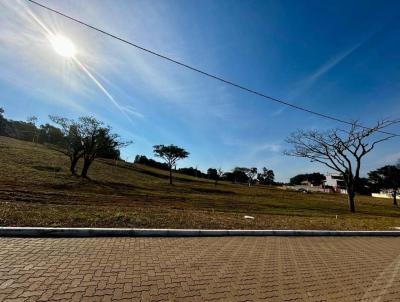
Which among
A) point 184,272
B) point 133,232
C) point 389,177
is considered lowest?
point 184,272

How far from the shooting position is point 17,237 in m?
6.53

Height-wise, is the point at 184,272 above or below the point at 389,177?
below

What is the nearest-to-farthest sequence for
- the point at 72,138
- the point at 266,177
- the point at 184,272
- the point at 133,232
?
the point at 184,272 < the point at 133,232 < the point at 72,138 < the point at 266,177

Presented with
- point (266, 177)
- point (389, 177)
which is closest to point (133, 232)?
point (389, 177)

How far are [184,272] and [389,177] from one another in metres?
52.9

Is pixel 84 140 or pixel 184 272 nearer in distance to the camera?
pixel 184 272

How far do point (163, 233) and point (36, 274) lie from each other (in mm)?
4042

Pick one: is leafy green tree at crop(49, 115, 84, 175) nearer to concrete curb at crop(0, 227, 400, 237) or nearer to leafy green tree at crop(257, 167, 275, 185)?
concrete curb at crop(0, 227, 400, 237)

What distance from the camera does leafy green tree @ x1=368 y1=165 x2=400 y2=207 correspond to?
46344 millimetres

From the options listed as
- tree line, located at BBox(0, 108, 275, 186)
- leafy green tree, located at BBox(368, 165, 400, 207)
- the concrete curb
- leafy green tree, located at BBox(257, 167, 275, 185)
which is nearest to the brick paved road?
the concrete curb

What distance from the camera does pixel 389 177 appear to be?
46.9m

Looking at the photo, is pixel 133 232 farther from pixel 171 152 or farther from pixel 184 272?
pixel 171 152

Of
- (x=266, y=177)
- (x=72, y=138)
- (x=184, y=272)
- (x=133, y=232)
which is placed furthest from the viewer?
(x=266, y=177)

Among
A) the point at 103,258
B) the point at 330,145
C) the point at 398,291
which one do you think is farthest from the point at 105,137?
the point at 398,291
